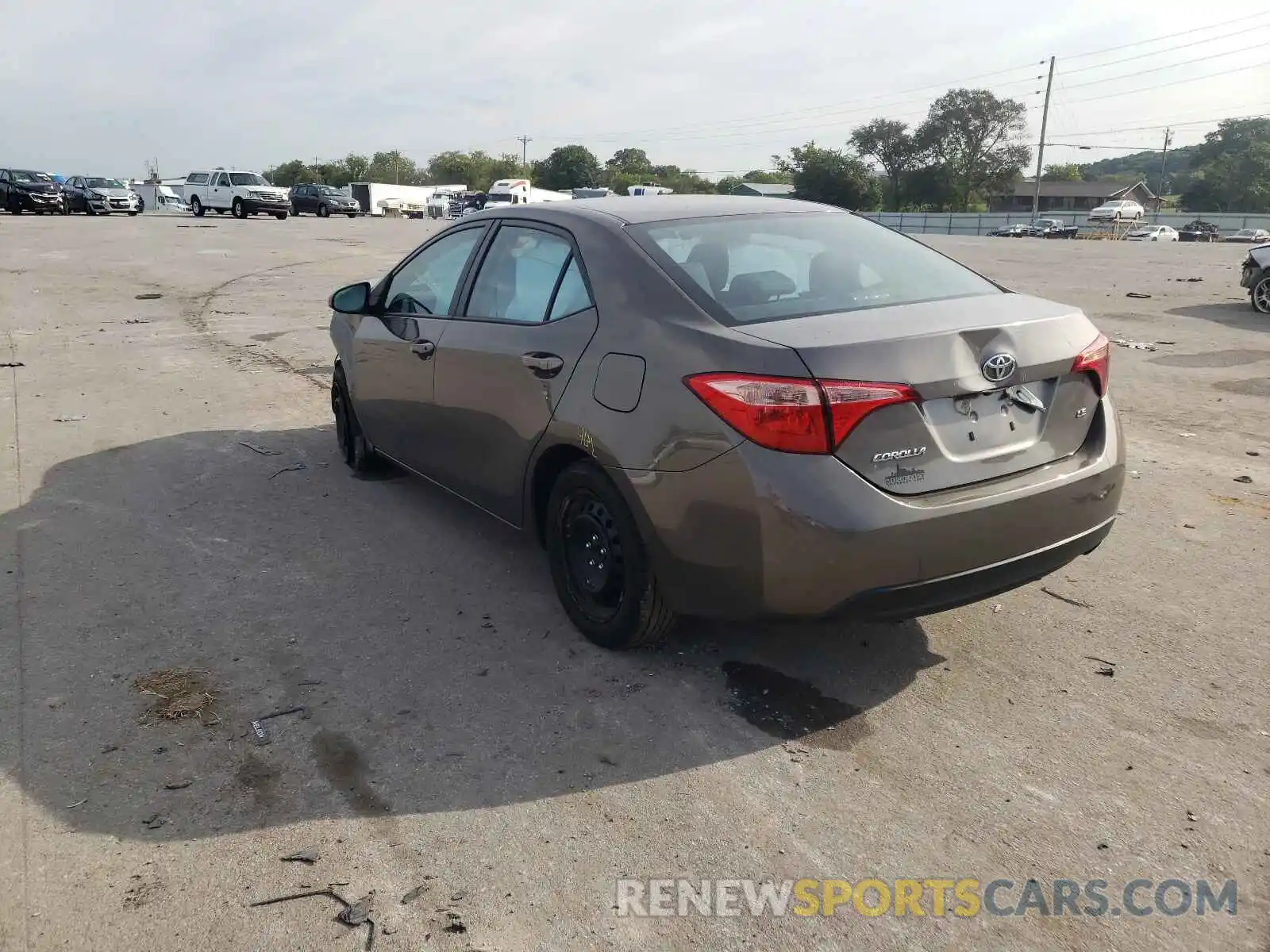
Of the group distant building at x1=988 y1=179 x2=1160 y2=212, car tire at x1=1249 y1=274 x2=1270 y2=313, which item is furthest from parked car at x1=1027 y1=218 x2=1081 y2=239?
distant building at x1=988 y1=179 x2=1160 y2=212

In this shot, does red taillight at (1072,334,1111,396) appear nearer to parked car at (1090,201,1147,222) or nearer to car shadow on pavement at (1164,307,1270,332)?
car shadow on pavement at (1164,307,1270,332)

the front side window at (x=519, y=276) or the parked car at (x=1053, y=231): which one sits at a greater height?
the front side window at (x=519, y=276)

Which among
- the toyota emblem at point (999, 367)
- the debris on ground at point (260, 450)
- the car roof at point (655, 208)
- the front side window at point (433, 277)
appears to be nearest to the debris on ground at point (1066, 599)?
the toyota emblem at point (999, 367)

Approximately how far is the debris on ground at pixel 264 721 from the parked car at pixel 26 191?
42392 mm

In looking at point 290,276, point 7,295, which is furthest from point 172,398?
point 290,276

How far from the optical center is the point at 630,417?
340cm

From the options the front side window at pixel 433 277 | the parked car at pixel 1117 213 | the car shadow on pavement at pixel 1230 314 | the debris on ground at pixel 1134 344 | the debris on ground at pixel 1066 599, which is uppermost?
the front side window at pixel 433 277

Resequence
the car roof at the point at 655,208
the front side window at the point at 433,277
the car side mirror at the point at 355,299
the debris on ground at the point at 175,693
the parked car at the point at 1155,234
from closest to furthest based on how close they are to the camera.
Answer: the debris on ground at the point at 175,693 → the car roof at the point at 655,208 → the front side window at the point at 433,277 → the car side mirror at the point at 355,299 → the parked car at the point at 1155,234

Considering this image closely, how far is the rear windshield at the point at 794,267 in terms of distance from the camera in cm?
351

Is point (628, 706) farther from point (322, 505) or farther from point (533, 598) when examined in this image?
point (322, 505)

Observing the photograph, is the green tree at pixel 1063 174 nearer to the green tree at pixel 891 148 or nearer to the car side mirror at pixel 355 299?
the green tree at pixel 891 148

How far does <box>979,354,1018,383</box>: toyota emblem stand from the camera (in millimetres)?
3148

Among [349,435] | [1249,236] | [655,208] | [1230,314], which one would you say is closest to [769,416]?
[655,208]

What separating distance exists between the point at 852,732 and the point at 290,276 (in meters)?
16.8
